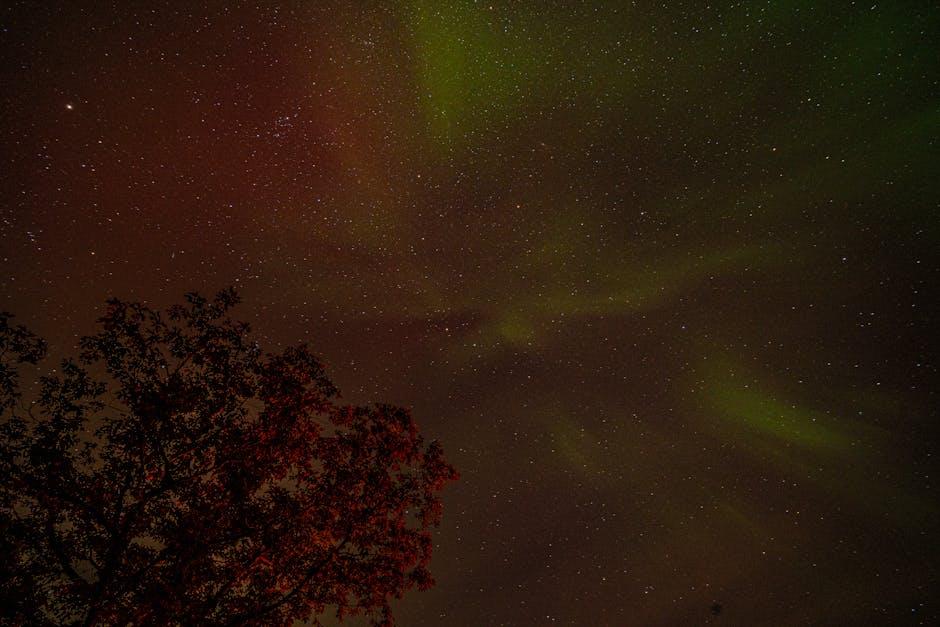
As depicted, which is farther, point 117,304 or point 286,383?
point 286,383

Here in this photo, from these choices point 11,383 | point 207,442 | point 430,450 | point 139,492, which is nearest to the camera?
point 11,383

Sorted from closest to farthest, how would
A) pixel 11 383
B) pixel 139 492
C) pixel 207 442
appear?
pixel 11 383
pixel 139 492
pixel 207 442

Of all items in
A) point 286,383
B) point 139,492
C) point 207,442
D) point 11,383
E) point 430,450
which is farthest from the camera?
point 430,450

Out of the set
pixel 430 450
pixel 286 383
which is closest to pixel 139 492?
pixel 286 383

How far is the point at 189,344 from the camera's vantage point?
26.1 ft

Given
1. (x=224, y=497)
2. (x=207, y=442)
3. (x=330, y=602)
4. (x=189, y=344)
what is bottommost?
(x=330, y=602)

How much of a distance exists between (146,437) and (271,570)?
286cm

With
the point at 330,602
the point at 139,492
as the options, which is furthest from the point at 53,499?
the point at 330,602

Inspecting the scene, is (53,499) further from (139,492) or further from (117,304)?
(117,304)

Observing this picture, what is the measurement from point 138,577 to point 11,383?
3178 millimetres

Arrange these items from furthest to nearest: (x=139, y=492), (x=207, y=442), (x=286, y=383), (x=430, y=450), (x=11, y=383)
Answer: (x=430, y=450) < (x=286, y=383) < (x=207, y=442) < (x=139, y=492) < (x=11, y=383)

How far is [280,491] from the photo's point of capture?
320 inches

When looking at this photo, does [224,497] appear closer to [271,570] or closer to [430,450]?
[271,570]

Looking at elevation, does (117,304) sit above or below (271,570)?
above
